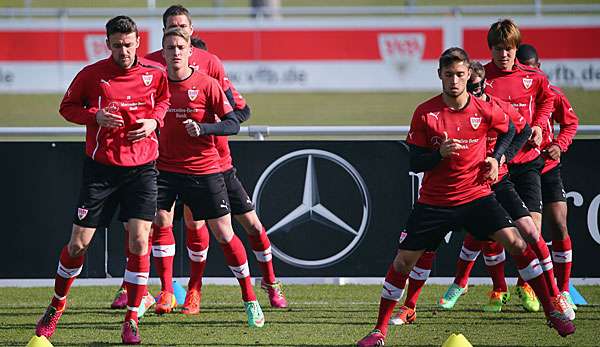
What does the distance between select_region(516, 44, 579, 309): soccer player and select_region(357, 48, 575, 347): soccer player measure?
169cm

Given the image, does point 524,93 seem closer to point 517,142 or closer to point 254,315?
point 517,142

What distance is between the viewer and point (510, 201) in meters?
9.22

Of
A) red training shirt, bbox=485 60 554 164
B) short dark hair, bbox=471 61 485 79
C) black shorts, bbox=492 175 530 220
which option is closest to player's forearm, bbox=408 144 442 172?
short dark hair, bbox=471 61 485 79

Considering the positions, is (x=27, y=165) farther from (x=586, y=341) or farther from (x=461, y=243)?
(x=586, y=341)

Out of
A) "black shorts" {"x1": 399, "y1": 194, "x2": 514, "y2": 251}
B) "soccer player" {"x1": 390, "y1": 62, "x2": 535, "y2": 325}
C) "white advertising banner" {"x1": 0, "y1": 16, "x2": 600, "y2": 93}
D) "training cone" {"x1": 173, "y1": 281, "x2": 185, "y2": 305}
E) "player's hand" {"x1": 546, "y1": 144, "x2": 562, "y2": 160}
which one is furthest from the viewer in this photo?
"white advertising banner" {"x1": 0, "y1": 16, "x2": 600, "y2": 93}

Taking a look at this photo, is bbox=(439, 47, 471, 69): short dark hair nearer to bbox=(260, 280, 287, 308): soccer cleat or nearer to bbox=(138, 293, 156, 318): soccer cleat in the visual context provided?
bbox=(260, 280, 287, 308): soccer cleat

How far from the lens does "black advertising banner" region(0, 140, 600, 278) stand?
11375 millimetres

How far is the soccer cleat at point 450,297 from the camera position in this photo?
10.3 meters

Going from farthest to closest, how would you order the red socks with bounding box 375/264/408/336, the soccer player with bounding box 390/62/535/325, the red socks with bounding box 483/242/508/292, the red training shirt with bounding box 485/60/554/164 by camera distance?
the red socks with bounding box 483/242/508/292 < the red training shirt with bounding box 485/60/554/164 < the soccer player with bounding box 390/62/535/325 < the red socks with bounding box 375/264/408/336

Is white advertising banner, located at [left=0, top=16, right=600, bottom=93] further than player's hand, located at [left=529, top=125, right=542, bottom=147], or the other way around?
white advertising banner, located at [left=0, top=16, right=600, bottom=93]

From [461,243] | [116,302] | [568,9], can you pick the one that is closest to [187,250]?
[116,302]

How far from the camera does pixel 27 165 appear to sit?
11477mm

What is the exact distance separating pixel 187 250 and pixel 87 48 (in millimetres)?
11168

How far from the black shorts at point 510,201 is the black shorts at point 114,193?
249cm
